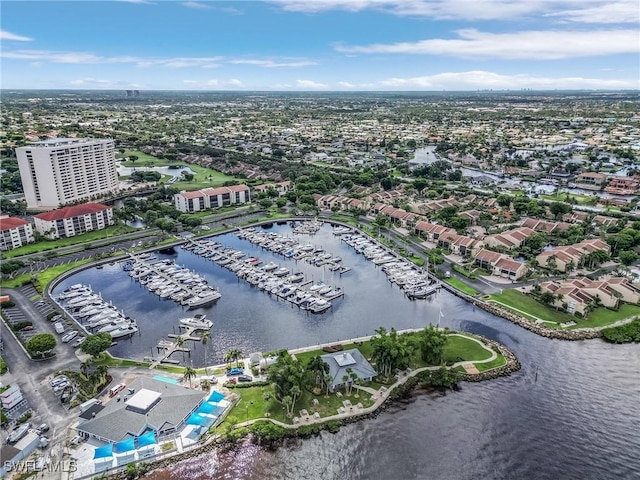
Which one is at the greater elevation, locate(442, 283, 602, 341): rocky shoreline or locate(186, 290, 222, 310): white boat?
locate(442, 283, 602, 341): rocky shoreline

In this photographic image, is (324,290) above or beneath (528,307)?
beneath

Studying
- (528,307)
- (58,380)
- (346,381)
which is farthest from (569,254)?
(58,380)

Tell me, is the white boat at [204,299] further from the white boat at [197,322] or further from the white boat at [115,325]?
the white boat at [115,325]

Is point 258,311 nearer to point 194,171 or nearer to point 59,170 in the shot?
point 59,170

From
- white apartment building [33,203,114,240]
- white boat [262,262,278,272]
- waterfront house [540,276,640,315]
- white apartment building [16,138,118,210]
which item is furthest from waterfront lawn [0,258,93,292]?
waterfront house [540,276,640,315]

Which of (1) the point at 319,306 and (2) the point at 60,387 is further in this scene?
(1) the point at 319,306

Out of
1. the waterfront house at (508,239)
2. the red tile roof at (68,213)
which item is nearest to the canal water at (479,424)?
the waterfront house at (508,239)

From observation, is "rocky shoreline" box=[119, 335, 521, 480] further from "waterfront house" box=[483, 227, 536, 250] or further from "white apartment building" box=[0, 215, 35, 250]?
"white apartment building" box=[0, 215, 35, 250]
